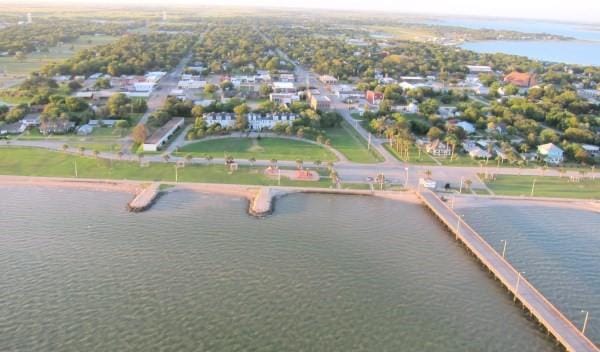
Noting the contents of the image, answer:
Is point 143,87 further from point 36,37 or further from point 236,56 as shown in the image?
point 36,37

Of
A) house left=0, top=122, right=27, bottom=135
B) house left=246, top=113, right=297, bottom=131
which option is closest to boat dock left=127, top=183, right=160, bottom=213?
house left=246, top=113, right=297, bottom=131

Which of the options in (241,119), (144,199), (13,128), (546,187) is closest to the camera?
(144,199)

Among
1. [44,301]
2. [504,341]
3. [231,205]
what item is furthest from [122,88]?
→ [504,341]

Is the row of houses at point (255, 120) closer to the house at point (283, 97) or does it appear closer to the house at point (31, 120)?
the house at point (283, 97)

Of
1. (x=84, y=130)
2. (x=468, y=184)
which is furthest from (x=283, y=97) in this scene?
(x=468, y=184)

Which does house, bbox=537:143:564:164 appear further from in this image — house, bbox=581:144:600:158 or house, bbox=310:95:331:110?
house, bbox=310:95:331:110

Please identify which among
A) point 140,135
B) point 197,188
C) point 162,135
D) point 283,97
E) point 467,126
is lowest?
point 197,188
